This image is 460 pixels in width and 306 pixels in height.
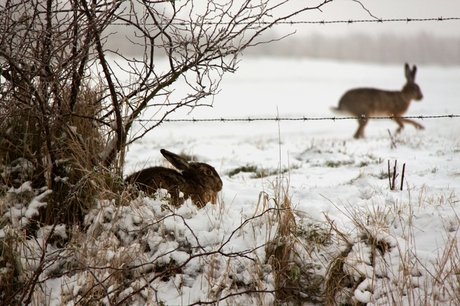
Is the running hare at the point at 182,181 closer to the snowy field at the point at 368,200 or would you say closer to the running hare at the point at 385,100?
the snowy field at the point at 368,200

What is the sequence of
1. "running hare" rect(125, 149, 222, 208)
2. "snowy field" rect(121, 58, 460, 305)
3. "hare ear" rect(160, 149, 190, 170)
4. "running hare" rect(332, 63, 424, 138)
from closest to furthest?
1. "snowy field" rect(121, 58, 460, 305)
2. "running hare" rect(125, 149, 222, 208)
3. "hare ear" rect(160, 149, 190, 170)
4. "running hare" rect(332, 63, 424, 138)

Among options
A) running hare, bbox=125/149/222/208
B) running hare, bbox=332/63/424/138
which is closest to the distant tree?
running hare, bbox=125/149/222/208

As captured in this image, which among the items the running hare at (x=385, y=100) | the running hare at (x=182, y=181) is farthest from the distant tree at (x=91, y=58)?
the running hare at (x=385, y=100)

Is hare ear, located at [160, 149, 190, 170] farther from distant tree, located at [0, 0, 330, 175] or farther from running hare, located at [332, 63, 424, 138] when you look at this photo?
running hare, located at [332, 63, 424, 138]

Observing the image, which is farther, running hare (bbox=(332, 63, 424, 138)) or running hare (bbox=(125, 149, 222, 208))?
running hare (bbox=(332, 63, 424, 138))

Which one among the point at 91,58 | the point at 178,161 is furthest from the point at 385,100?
the point at 91,58

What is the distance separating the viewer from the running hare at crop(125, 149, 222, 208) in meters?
4.15

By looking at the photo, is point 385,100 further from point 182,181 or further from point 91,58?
point 91,58

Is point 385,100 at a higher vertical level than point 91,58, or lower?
lower

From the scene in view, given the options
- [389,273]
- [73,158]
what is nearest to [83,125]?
[73,158]

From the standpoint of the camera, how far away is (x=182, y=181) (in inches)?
169

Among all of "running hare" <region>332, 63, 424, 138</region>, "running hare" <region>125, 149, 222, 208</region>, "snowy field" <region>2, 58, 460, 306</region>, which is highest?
"running hare" <region>332, 63, 424, 138</region>

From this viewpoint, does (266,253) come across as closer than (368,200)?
Yes

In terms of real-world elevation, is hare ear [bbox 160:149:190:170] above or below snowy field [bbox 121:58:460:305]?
above
